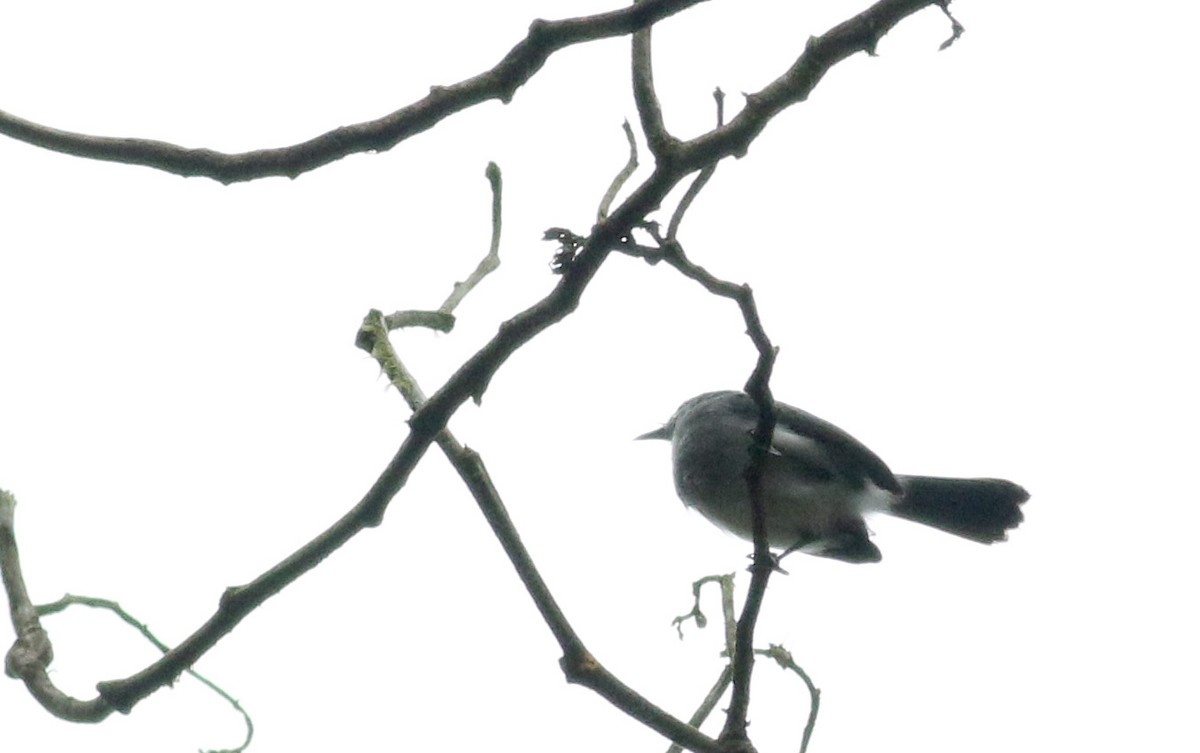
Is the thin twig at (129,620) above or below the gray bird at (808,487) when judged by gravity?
below

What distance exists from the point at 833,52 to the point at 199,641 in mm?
1497

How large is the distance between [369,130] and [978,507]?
4805mm

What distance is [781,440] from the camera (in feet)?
20.6

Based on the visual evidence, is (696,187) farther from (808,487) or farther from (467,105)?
(808,487)

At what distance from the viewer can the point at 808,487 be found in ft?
20.6

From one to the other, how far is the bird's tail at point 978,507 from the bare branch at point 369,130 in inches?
182

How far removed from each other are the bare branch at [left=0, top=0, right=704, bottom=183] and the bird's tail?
4.63 meters

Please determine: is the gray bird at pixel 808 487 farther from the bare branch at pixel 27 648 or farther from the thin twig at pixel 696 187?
the bare branch at pixel 27 648

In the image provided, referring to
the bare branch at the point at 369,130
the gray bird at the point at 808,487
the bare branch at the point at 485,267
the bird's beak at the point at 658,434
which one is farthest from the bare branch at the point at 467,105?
the bird's beak at the point at 658,434

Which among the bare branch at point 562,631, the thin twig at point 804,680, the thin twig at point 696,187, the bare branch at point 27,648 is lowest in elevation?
the bare branch at point 27,648

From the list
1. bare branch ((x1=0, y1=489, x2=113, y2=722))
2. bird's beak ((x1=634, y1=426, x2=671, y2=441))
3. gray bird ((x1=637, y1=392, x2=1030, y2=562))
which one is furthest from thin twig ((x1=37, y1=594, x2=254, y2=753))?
bird's beak ((x1=634, y1=426, x2=671, y2=441))

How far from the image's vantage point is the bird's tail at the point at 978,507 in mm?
6555

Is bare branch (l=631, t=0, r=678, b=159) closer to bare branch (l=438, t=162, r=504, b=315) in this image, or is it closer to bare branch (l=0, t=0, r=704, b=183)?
bare branch (l=0, t=0, r=704, b=183)

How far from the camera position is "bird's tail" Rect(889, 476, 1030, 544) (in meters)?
6.55
